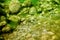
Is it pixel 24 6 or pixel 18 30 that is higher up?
pixel 24 6

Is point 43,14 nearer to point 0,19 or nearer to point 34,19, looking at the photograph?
point 34,19

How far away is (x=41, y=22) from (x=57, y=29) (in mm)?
562

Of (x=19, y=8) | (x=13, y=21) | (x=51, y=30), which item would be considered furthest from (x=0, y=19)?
(x=51, y=30)

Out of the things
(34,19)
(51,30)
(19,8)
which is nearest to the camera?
(51,30)

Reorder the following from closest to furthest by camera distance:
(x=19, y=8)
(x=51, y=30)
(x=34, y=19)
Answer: (x=51, y=30)
(x=34, y=19)
(x=19, y=8)

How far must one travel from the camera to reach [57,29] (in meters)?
4.88

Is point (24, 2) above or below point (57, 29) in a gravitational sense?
above

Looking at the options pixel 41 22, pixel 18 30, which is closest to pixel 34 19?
pixel 41 22

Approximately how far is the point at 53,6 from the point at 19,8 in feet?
3.83

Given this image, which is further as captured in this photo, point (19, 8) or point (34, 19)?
point (19, 8)

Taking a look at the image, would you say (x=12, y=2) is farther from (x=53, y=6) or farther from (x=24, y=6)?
(x=53, y=6)

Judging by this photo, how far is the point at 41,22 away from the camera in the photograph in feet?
16.9

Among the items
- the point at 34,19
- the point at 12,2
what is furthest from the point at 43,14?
the point at 12,2

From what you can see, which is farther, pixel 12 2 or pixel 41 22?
pixel 12 2
